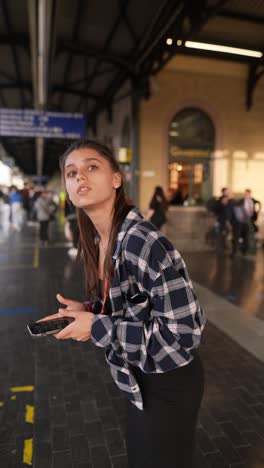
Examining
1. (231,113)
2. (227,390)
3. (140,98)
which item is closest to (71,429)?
(227,390)

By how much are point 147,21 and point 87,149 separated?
27.6 ft

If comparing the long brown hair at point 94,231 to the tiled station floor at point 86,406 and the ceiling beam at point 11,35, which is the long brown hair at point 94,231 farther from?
the ceiling beam at point 11,35

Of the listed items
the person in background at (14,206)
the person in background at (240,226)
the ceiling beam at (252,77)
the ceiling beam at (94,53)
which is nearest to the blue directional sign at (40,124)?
the ceiling beam at (94,53)

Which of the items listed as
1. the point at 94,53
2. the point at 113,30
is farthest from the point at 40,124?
the point at 113,30

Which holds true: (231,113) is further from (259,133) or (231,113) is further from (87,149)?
(87,149)

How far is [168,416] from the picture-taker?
1.17 m

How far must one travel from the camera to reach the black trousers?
1.16 m

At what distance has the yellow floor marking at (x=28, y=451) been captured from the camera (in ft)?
7.17

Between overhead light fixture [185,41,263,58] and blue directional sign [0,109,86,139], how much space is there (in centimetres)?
434

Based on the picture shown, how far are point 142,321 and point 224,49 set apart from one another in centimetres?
1033

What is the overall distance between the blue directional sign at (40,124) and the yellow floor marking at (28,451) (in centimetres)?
1031

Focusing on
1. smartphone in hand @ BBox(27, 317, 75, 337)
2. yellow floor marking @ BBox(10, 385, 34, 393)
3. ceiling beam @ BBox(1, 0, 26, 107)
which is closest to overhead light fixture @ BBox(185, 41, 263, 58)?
ceiling beam @ BBox(1, 0, 26, 107)

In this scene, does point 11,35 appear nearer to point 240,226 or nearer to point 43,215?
point 43,215

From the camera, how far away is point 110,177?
4.16 ft
